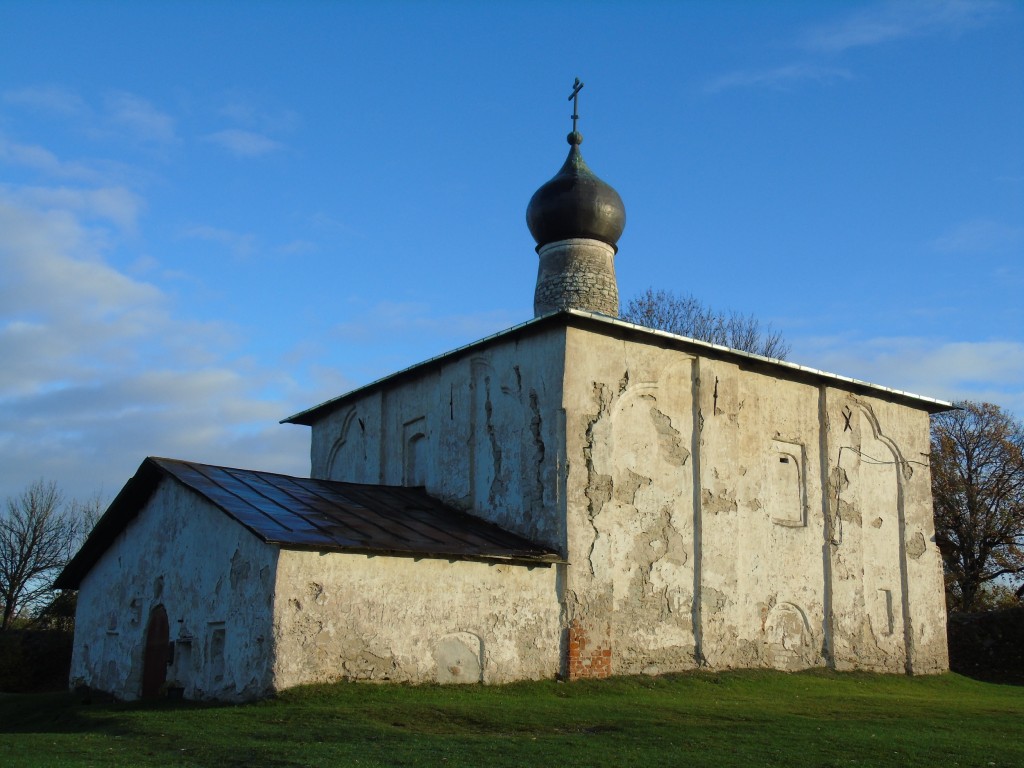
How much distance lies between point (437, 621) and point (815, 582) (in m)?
→ 6.65

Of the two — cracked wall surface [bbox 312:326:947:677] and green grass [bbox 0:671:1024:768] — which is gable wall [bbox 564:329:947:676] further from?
green grass [bbox 0:671:1024:768]

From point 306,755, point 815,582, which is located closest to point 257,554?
point 306,755

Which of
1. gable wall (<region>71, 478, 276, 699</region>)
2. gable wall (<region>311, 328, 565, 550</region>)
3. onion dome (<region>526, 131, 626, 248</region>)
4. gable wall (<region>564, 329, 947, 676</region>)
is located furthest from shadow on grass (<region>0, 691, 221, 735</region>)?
onion dome (<region>526, 131, 626, 248</region>)

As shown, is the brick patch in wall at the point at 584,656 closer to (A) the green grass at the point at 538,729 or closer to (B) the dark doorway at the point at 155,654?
(A) the green grass at the point at 538,729

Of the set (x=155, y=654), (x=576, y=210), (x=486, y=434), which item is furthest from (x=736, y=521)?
(x=155, y=654)

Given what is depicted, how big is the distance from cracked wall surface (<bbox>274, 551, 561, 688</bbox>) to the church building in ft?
0.09

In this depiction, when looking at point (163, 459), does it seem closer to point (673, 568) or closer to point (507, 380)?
point (507, 380)

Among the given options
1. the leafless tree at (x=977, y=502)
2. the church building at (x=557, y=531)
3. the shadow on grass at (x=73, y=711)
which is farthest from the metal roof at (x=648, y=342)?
the leafless tree at (x=977, y=502)

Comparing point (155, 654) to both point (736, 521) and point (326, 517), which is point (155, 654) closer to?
point (326, 517)

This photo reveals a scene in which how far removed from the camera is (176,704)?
12555 mm

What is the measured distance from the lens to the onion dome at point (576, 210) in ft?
59.2

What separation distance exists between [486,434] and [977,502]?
19.8 metres

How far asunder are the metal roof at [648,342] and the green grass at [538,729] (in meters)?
4.72

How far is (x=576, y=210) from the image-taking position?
18.0m
